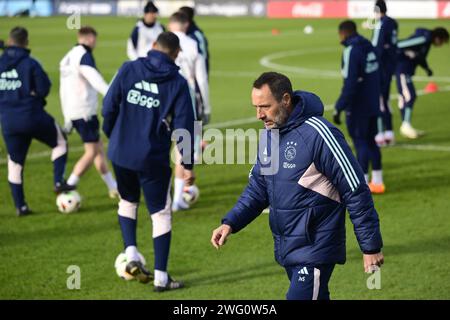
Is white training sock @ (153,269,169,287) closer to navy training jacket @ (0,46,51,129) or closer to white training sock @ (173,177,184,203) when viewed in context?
white training sock @ (173,177,184,203)

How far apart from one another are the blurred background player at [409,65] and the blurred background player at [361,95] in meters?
5.12

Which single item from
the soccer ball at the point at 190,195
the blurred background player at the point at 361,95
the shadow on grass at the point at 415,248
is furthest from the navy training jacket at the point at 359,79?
the shadow on grass at the point at 415,248

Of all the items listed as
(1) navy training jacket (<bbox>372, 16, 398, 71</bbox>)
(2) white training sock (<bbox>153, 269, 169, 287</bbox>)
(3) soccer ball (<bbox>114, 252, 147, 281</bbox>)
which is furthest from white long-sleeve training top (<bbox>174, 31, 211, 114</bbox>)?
(2) white training sock (<bbox>153, 269, 169, 287</bbox>)

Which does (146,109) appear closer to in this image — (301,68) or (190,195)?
(190,195)

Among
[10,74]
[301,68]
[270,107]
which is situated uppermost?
[270,107]

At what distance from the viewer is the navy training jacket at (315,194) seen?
23.6 feet

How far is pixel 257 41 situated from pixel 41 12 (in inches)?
1119

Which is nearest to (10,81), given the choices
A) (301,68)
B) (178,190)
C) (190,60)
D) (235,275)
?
(178,190)

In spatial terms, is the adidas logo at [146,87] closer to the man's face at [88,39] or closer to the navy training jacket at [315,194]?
the navy training jacket at [315,194]

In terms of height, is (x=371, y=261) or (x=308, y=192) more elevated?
(x=308, y=192)

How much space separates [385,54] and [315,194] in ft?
39.2

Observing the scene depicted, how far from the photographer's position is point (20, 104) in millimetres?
13539

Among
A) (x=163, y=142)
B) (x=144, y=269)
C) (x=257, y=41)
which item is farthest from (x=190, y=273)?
(x=257, y=41)

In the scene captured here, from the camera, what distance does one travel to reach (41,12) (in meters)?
67.1
